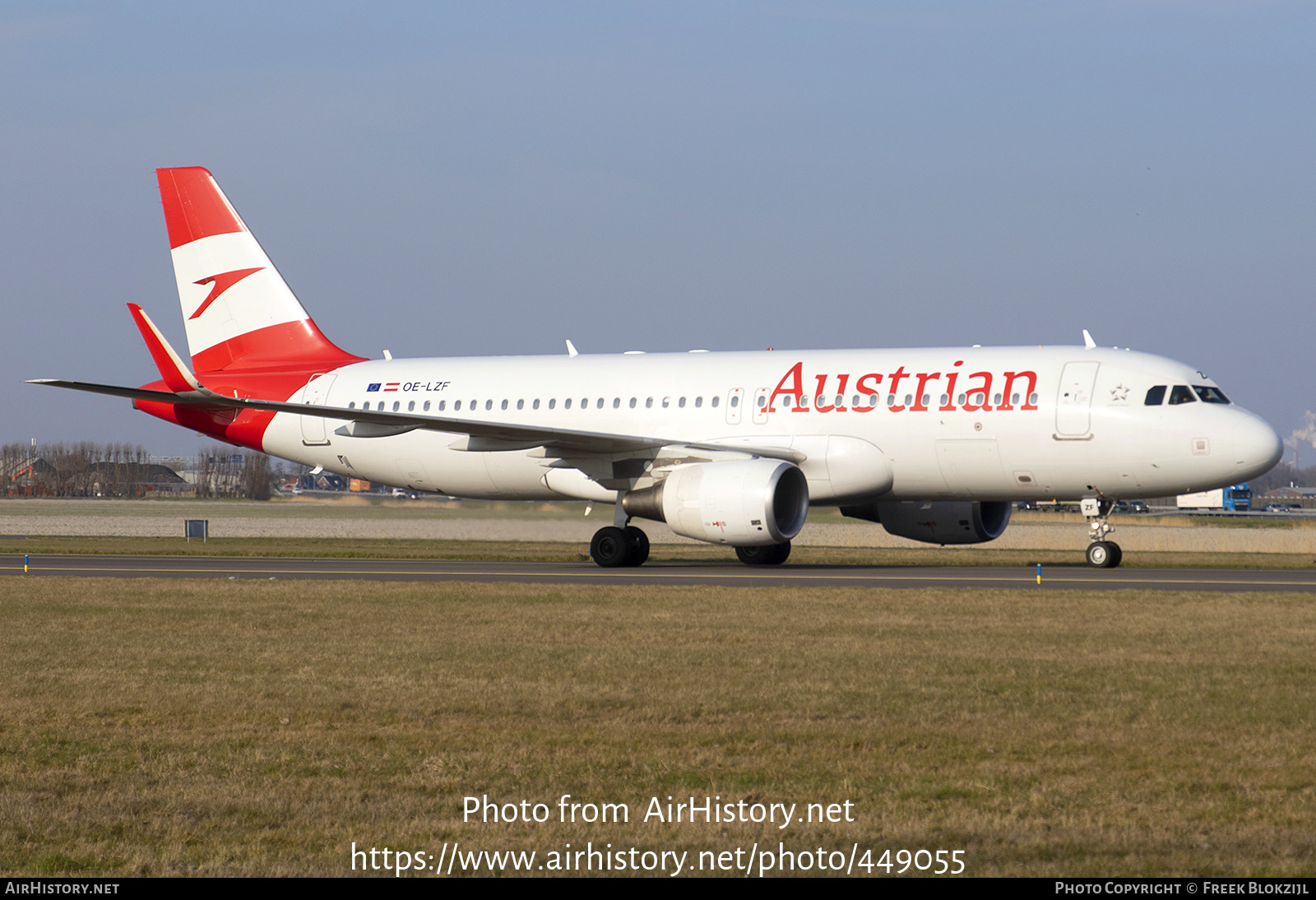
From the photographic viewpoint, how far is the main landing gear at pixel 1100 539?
79.4ft

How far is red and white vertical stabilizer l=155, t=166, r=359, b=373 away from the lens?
1228 inches

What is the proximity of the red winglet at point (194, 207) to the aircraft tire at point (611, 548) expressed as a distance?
12.1 m

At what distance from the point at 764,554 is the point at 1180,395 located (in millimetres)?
8322


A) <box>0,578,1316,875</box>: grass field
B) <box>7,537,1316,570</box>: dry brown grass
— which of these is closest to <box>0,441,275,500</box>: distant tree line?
<box>7,537,1316,570</box>: dry brown grass

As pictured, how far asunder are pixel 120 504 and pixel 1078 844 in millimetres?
66870

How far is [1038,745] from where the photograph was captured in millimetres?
8148

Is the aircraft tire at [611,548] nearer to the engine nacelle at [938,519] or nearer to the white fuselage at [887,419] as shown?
the white fuselage at [887,419]

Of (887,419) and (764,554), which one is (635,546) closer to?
(764,554)

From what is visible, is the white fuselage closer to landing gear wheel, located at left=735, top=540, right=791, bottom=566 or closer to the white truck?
landing gear wheel, located at left=735, top=540, right=791, bottom=566

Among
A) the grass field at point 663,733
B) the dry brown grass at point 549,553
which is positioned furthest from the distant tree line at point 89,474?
the grass field at point 663,733

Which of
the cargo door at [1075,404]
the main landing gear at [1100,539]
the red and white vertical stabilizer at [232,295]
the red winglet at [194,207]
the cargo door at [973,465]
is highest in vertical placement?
the red winglet at [194,207]

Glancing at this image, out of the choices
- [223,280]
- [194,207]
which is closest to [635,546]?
Result: [223,280]

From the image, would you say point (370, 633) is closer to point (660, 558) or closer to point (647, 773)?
point (647, 773)
